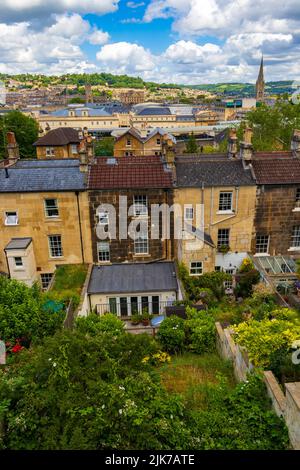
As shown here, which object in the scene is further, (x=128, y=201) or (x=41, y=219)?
(x=41, y=219)

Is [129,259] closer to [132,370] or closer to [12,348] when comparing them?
[12,348]

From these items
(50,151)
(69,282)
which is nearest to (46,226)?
(69,282)

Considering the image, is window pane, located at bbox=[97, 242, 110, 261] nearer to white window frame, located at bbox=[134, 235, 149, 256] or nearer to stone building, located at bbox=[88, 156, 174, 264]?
stone building, located at bbox=[88, 156, 174, 264]

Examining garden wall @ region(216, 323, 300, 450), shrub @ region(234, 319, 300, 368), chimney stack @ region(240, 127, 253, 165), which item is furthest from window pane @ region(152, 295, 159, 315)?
shrub @ region(234, 319, 300, 368)

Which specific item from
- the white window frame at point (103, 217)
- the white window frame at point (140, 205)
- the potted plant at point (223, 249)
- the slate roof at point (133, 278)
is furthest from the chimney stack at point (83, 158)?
the potted plant at point (223, 249)

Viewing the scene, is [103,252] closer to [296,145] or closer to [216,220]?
[216,220]

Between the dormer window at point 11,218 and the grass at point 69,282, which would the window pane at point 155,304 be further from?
the dormer window at point 11,218
